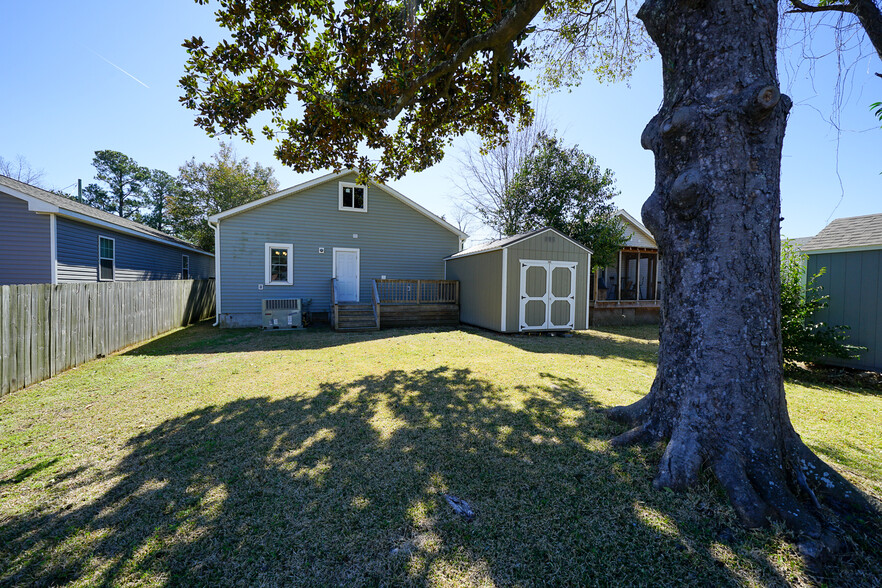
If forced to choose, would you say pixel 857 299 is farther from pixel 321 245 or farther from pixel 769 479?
pixel 321 245

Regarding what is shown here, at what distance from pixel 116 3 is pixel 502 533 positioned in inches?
361

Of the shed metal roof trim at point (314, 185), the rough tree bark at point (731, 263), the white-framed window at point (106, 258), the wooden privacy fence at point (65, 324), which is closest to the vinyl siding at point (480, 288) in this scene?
the shed metal roof trim at point (314, 185)

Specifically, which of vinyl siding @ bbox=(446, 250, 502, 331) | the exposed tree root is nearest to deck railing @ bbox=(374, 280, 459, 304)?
vinyl siding @ bbox=(446, 250, 502, 331)

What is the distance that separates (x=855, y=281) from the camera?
6.29 meters

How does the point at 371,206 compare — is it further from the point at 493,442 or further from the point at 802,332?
the point at 802,332

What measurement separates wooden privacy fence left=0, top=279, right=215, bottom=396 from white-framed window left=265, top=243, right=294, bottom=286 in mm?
3211

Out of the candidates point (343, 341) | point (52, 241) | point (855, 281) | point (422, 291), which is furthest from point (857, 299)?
point (52, 241)

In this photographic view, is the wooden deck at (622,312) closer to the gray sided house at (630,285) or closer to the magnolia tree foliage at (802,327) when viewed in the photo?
the gray sided house at (630,285)

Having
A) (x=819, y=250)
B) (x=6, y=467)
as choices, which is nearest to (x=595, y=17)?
(x=819, y=250)

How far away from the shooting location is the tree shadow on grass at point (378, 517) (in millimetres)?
1768

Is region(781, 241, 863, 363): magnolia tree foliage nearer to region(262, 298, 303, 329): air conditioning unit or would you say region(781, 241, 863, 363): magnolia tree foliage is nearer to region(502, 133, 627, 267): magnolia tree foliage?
region(502, 133, 627, 267): magnolia tree foliage

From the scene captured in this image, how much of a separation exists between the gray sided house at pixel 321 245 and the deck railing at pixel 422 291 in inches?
30.7

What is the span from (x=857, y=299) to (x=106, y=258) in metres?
18.9

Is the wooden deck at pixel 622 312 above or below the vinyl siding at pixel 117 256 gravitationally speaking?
below
